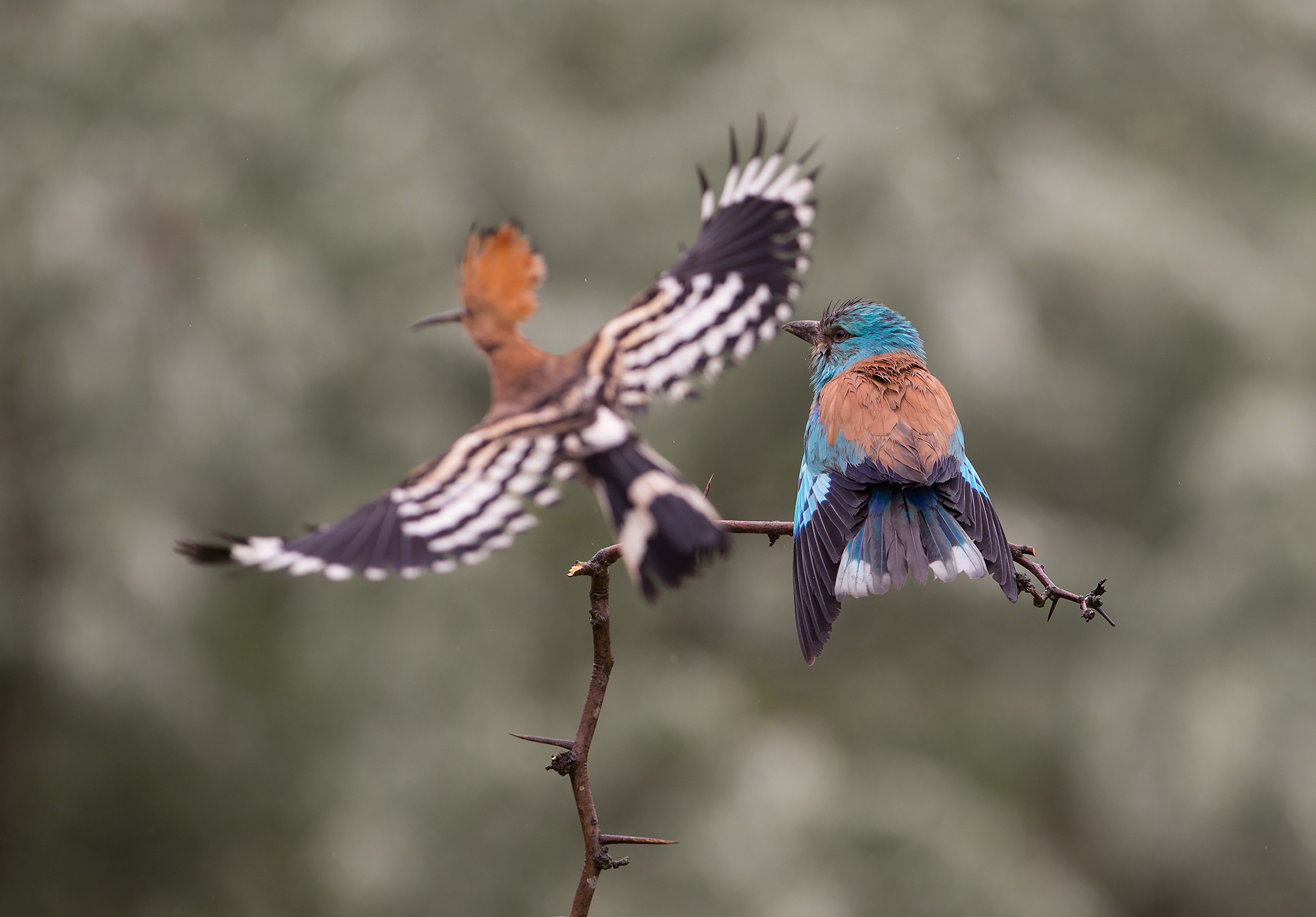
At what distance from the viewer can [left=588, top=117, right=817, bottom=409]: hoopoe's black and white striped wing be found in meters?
1.36

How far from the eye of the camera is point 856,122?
6070 mm

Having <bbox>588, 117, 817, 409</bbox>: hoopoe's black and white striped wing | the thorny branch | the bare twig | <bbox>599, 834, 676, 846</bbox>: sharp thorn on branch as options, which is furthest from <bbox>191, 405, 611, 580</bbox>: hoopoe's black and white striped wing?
the bare twig

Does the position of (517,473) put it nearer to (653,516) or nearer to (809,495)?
(653,516)

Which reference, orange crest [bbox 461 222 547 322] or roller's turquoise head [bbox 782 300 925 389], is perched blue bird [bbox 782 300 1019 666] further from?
orange crest [bbox 461 222 547 322]

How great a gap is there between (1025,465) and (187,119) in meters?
4.91

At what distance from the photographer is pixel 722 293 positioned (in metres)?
1.56

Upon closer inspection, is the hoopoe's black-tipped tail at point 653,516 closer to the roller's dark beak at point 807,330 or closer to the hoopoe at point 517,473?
the hoopoe at point 517,473

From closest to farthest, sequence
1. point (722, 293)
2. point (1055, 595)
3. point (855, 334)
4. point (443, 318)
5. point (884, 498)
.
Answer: point (443, 318) → point (722, 293) → point (1055, 595) → point (884, 498) → point (855, 334)

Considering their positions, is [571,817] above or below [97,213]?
below

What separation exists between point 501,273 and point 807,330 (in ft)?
7.03

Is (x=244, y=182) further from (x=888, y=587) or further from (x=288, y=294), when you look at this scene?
(x=888, y=587)

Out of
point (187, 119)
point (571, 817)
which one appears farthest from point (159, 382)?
point (571, 817)

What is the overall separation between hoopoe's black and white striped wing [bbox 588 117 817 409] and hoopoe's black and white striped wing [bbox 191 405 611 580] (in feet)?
0.35

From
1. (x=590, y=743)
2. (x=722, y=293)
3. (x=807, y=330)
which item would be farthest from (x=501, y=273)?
(x=807, y=330)
